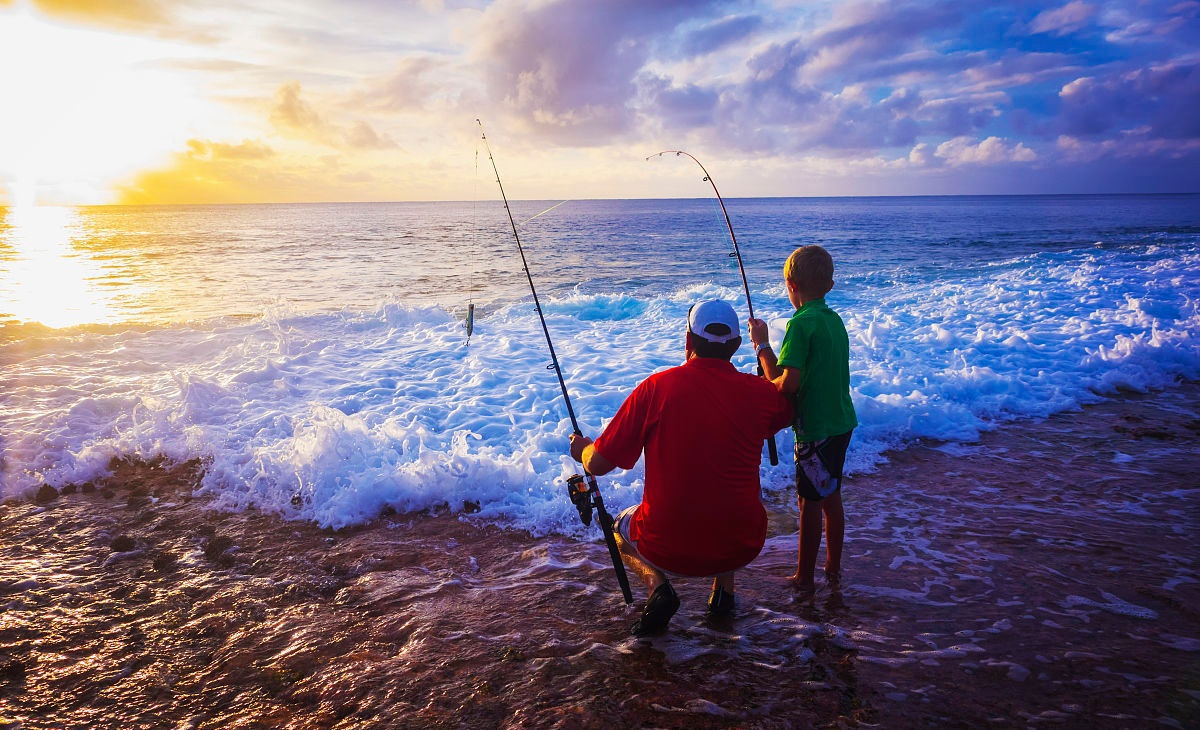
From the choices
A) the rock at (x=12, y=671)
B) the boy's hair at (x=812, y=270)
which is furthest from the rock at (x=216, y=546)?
the boy's hair at (x=812, y=270)

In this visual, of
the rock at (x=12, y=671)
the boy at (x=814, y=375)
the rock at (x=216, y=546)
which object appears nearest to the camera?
the rock at (x=12, y=671)

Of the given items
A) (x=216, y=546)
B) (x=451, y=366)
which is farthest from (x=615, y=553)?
(x=451, y=366)

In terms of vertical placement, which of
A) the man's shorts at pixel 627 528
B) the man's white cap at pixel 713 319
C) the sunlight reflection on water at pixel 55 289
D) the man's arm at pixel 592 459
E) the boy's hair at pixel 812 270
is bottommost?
the man's shorts at pixel 627 528

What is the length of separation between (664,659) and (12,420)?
710 centimetres

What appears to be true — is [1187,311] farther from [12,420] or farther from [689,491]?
[12,420]

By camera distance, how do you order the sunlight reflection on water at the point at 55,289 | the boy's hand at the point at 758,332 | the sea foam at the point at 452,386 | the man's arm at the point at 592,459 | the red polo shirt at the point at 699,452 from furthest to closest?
the sunlight reflection on water at the point at 55,289, the sea foam at the point at 452,386, the boy's hand at the point at 758,332, the man's arm at the point at 592,459, the red polo shirt at the point at 699,452

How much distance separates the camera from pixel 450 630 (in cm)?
323

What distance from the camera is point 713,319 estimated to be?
263cm

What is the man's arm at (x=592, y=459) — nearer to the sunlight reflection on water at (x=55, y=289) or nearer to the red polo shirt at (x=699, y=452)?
the red polo shirt at (x=699, y=452)

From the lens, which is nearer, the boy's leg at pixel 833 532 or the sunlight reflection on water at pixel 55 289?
the boy's leg at pixel 833 532

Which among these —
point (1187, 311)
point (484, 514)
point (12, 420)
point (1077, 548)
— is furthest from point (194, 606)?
point (1187, 311)

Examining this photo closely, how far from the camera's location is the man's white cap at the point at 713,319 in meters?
2.60

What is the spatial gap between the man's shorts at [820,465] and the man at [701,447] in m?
0.46

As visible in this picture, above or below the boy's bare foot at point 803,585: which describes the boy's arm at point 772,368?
above
